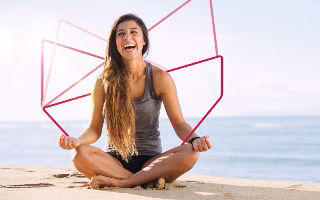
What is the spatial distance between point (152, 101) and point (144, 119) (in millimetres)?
158

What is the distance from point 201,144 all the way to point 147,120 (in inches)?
24.8

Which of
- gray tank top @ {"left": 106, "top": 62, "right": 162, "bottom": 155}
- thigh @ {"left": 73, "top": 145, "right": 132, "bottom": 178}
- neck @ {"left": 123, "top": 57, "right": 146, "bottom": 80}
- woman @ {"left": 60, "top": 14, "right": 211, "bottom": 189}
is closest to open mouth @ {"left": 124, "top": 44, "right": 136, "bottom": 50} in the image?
woman @ {"left": 60, "top": 14, "right": 211, "bottom": 189}

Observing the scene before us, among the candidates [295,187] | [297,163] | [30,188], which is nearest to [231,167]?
[297,163]

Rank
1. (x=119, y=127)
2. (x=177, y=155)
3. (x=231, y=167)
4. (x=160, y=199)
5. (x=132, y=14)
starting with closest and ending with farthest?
1. (x=160, y=199)
2. (x=177, y=155)
3. (x=119, y=127)
4. (x=132, y=14)
5. (x=231, y=167)

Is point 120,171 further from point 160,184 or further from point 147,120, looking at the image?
point 147,120

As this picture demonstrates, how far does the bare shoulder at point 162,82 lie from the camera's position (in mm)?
3271

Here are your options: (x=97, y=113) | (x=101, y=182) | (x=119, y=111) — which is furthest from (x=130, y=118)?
(x=101, y=182)

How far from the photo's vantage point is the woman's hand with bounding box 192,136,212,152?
2.79 meters

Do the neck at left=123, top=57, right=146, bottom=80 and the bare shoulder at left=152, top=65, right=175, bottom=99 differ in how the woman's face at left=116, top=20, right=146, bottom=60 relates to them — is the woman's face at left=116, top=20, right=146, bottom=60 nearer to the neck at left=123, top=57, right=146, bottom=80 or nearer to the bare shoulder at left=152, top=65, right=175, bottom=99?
the neck at left=123, top=57, right=146, bottom=80

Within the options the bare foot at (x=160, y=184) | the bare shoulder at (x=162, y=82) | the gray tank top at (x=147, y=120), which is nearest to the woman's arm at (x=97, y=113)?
the gray tank top at (x=147, y=120)

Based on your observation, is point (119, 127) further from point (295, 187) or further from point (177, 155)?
point (295, 187)

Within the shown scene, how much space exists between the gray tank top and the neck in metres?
0.09

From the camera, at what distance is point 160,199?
254 centimetres

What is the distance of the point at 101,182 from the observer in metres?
2.97
